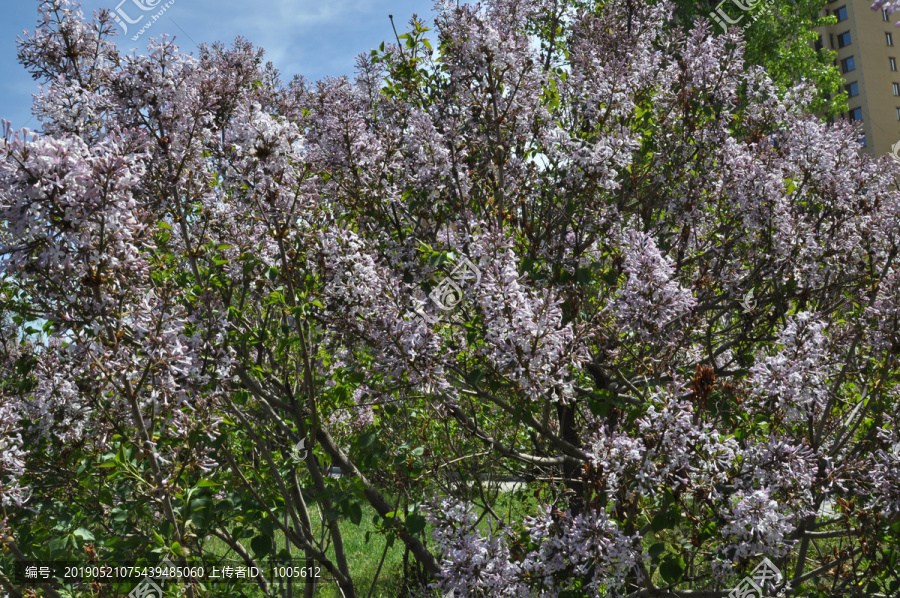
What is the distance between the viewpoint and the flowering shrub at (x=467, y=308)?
2715 millimetres

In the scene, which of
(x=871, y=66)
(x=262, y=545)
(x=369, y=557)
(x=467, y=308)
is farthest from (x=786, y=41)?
A: (x=871, y=66)

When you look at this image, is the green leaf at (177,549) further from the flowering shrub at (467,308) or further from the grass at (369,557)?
the grass at (369,557)

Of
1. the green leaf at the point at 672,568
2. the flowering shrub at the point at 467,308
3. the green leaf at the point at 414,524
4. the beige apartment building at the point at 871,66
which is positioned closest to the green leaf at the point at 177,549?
the flowering shrub at the point at 467,308

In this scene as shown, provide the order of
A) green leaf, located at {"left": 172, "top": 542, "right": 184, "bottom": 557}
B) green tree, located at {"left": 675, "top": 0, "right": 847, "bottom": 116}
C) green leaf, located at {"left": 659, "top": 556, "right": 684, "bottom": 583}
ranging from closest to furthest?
green leaf, located at {"left": 172, "top": 542, "right": 184, "bottom": 557}
green leaf, located at {"left": 659, "top": 556, "right": 684, "bottom": 583}
green tree, located at {"left": 675, "top": 0, "right": 847, "bottom": 116}

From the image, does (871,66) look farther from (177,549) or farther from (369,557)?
(177,549)

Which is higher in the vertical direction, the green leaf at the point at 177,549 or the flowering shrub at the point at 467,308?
the flowering shrub at the point at 467,308

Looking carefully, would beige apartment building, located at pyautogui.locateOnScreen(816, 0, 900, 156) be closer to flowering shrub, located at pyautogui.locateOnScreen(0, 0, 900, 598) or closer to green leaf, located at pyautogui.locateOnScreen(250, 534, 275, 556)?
flowering shrub, located at pyautogui.locateOnScreen(0, 0, 900, 598)

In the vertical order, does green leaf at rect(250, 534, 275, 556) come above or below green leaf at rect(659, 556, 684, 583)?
above

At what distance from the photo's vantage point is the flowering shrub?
2715 mm

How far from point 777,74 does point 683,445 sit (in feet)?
56.2

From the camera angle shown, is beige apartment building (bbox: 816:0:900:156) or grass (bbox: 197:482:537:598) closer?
grass (bbox: 197:482:537:598)

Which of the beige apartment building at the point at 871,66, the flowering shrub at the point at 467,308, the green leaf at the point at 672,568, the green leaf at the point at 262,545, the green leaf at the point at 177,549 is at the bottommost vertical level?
the green leaf at the point at 672,568

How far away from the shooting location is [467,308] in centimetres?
387

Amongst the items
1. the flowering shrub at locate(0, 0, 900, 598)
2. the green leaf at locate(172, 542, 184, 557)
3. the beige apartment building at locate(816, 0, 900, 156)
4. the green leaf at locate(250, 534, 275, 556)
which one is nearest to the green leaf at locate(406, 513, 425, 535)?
the flowering shrub at locate(0, 0, 900, 598)
